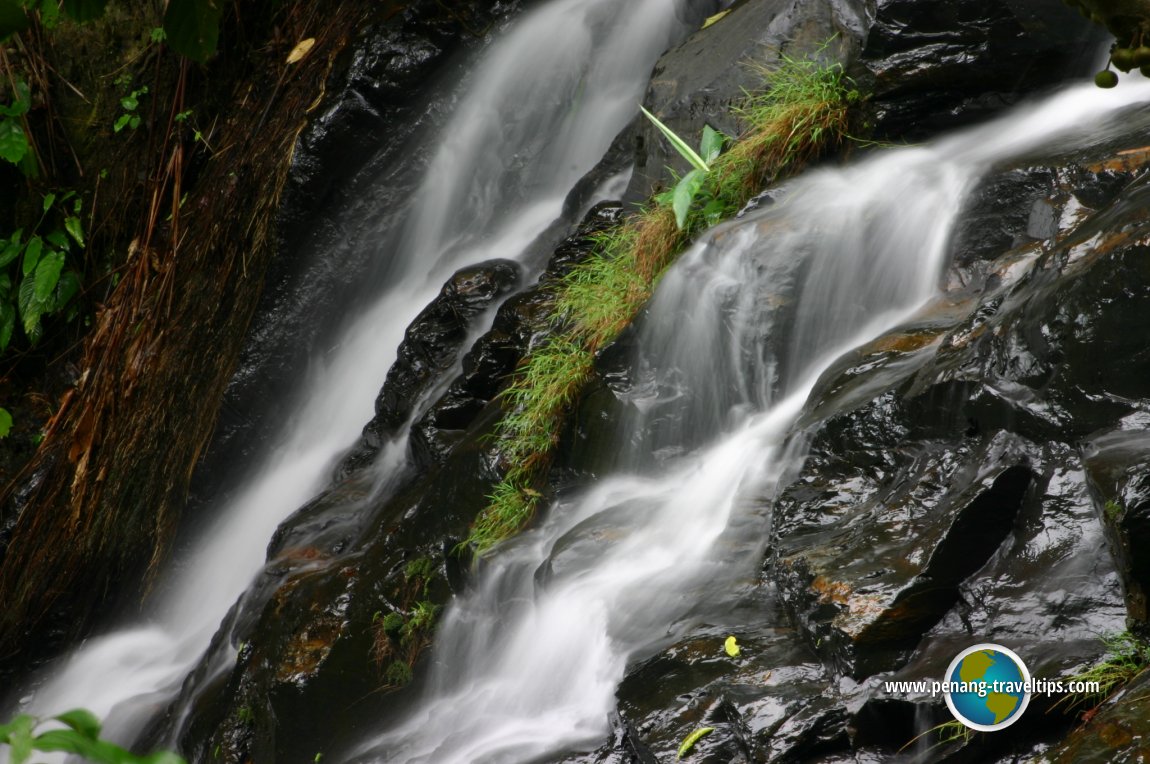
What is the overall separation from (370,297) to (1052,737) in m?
4.78

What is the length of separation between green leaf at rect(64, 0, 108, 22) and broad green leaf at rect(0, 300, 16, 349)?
606 cm

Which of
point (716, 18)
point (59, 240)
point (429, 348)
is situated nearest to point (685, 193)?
point (716, 18)

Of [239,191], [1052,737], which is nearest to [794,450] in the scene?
A: [1052,737]

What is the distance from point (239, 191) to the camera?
6414 mm

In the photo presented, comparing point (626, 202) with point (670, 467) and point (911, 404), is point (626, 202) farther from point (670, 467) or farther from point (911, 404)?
point (911, 404)

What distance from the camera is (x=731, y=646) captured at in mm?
2711

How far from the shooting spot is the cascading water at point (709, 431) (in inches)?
129

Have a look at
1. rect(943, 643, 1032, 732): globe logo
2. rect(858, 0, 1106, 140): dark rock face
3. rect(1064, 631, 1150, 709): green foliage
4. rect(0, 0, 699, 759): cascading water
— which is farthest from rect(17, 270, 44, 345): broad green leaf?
rect(1064, 631, 1150, 709): green foliage

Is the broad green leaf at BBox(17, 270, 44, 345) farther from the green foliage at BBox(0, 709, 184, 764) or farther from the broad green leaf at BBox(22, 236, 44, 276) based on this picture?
the green foliage at BBox(0, 709, 184, 764)

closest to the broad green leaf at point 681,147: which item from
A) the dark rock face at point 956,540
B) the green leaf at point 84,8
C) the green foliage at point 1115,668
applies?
the dark rock face at point 956,540

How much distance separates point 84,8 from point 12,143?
6099mm

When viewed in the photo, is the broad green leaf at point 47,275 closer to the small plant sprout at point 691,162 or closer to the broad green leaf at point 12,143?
the broad green leaf at point 12,143

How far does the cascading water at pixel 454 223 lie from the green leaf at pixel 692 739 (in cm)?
350

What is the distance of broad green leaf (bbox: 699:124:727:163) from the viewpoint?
4.68 metres
